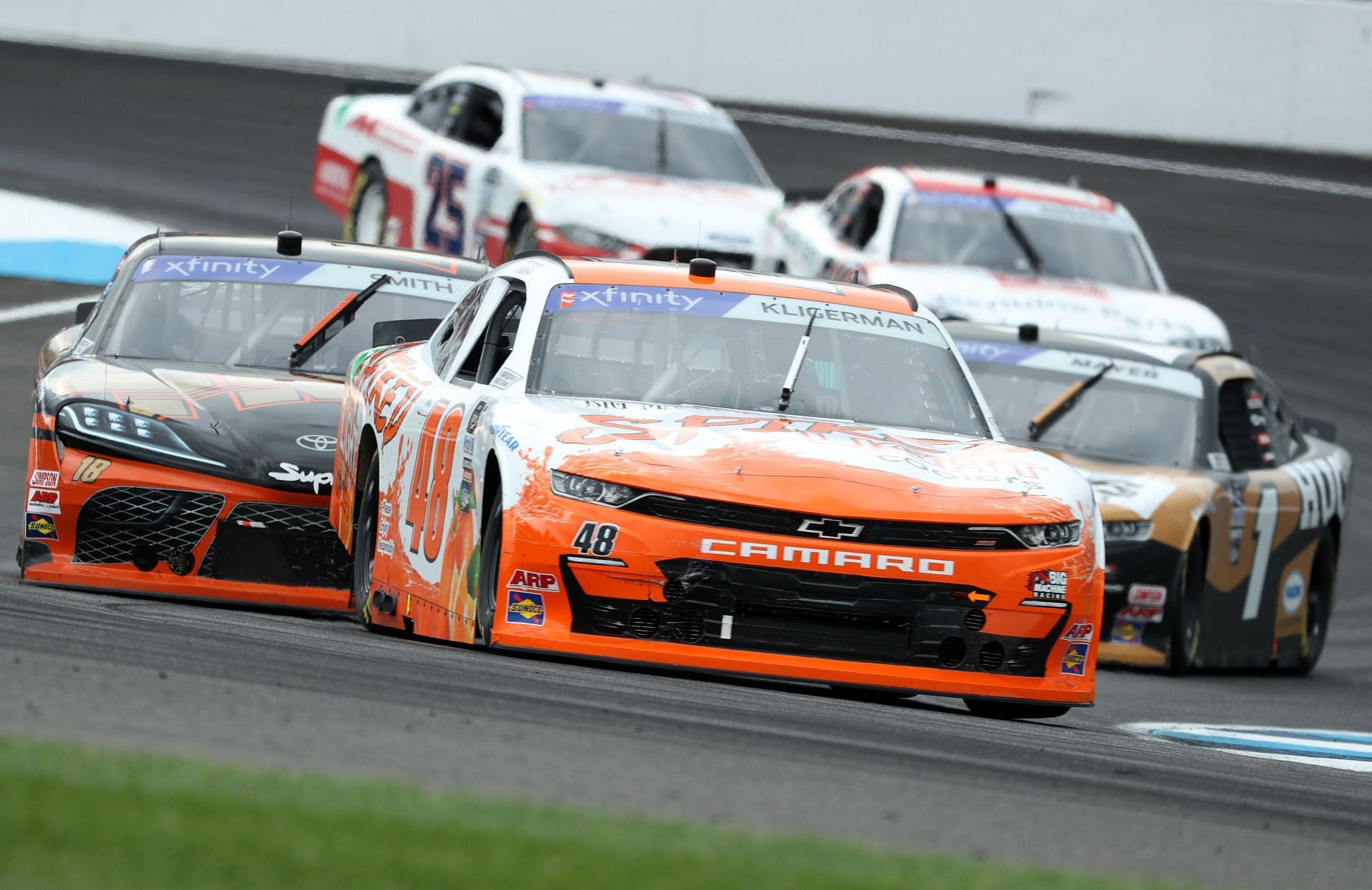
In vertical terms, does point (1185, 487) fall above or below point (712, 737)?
below

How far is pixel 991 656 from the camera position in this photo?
295 inches

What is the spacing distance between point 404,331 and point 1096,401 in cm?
384

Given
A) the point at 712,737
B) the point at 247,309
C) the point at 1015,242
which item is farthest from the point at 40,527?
the point at 1015,242

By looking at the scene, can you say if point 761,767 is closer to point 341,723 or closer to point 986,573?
point 341,723

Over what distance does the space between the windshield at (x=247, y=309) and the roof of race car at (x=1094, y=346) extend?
9.71 feet

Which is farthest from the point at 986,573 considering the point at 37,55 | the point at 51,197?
the point at 37,55

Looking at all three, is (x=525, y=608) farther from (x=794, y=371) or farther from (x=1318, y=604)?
(x=1318, y=604)

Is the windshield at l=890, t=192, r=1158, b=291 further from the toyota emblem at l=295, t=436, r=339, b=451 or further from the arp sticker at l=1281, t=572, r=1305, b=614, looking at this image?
the toyota emblem at l=295, t=436, r=339, b=451

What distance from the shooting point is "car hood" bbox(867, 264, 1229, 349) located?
592 inches

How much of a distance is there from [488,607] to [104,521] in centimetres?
266

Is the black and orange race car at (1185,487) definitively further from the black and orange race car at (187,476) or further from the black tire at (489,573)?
the black tire at (489,573)

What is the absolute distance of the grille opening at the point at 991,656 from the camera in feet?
24.5

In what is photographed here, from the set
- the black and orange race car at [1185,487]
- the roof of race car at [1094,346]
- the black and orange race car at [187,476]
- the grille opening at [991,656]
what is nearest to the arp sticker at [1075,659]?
the grille opening at [991,656]

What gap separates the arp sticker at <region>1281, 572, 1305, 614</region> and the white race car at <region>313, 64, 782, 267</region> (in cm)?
533
